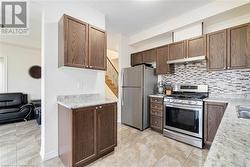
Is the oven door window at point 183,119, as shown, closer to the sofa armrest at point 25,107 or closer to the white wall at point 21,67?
the sofa armrest at point 25,107

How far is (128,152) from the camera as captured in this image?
2.48 metres

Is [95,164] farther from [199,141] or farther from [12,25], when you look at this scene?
[12,25]

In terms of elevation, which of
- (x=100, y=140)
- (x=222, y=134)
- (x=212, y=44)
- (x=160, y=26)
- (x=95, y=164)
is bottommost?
(x=95, y=164)

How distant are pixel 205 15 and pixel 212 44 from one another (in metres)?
0.60

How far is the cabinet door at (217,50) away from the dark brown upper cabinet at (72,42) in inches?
98.4

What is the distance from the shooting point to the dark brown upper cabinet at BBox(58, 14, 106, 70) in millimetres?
2232

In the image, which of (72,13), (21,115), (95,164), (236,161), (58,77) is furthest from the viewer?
(21,115)

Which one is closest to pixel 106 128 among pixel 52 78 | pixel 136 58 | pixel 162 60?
pixel 52 78

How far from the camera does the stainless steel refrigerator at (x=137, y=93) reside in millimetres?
3643

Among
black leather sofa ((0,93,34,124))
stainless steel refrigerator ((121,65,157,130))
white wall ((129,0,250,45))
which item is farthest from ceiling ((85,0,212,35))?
black leather sofa ((0,93,34,124))

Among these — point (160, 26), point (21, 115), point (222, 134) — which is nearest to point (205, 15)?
point (160, 26)

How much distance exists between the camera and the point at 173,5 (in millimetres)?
2770
